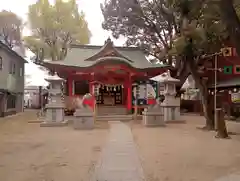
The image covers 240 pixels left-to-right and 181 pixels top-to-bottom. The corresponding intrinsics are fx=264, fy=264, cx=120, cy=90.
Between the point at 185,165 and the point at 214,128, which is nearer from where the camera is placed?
the point at 185,165

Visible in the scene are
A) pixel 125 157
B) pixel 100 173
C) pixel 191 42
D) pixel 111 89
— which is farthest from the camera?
pixel 111 89

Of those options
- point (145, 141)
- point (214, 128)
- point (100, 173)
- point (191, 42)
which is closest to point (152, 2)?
point (191, 42)

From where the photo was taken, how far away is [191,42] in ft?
44.9

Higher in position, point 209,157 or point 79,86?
point 79,86

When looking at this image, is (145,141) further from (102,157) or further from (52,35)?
(52,35)

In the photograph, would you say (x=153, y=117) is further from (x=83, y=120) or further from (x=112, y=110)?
(x=112, y=110)

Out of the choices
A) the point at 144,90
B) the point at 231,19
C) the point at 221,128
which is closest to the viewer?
the point at 231,19

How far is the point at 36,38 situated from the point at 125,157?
29967mm

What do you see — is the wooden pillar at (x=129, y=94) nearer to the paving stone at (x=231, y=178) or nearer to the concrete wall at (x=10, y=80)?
the concrete wall at (x=10, y=80)

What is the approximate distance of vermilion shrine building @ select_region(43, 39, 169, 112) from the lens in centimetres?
2142

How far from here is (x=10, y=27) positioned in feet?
118

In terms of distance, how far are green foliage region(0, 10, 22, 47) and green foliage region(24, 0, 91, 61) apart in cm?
347

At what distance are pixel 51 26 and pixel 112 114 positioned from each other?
1651cm

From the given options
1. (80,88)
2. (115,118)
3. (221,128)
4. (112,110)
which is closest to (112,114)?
(112,110)
